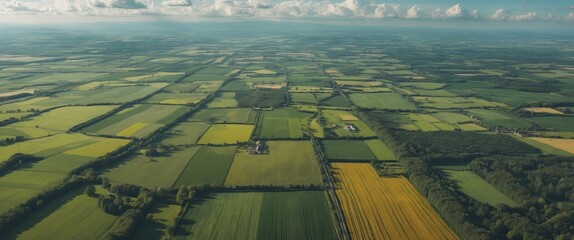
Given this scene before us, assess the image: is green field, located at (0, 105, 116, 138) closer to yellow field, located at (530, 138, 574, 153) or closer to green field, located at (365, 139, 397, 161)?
green field, located at (365, 139, 397, 161)

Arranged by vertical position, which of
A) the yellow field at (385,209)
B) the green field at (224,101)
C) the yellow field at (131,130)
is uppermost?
the green field at (224,101)

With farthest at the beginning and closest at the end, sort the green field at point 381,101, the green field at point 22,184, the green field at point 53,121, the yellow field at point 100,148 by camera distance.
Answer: the green field at point 381,101 < the green field at point 53,121 < the yellow field at point 100,148 < the green field at point 22,184

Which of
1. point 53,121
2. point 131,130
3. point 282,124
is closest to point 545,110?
point 282,124

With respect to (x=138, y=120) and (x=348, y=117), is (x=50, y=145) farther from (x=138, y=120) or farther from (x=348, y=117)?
(x=348, y=117)

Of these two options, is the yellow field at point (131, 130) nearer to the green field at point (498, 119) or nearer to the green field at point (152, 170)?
the green field at point (152, 170)

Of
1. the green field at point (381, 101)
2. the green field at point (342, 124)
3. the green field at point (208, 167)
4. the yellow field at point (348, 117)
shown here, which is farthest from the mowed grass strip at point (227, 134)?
the green field at point (381, 101)

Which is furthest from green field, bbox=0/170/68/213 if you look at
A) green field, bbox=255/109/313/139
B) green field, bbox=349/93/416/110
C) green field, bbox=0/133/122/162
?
green field, bbox=349/93/416/110

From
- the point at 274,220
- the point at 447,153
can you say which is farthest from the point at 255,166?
the point at 447,153
